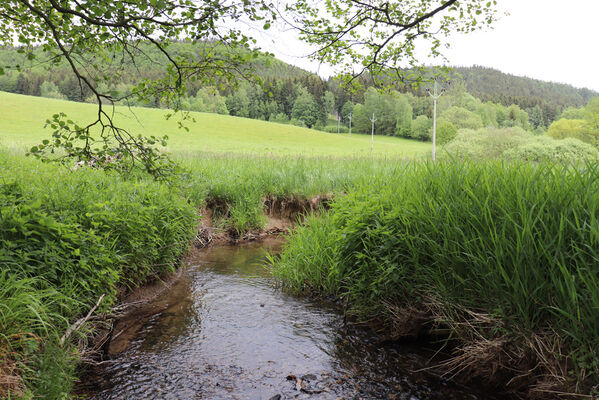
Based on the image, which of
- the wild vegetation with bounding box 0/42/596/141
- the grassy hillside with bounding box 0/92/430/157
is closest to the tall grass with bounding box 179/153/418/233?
the grassy hillside with bounding box 0/92/430/157

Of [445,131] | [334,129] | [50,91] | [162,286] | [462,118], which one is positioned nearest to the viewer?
[162,286]

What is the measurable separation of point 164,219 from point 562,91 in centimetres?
15887

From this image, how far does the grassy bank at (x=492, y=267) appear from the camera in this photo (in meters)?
2.78

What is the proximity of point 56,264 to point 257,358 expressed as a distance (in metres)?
2.24

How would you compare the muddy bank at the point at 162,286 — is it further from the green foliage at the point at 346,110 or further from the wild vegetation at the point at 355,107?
the green foliage at the point at 346,110

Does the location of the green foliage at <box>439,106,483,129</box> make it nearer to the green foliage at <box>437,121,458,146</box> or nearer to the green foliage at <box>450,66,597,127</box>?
the green foliage at <box>437,121,458,146</box>

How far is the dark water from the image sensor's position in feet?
11.1

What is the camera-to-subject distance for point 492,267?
3.29 metres

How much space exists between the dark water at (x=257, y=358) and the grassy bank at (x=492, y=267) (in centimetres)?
44

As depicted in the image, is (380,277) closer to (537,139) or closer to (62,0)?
(62,0)

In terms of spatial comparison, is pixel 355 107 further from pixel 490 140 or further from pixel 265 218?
pixel 265 218

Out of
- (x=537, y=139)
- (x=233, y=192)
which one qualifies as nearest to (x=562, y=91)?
(x=537, y=139)

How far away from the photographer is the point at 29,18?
169 inches

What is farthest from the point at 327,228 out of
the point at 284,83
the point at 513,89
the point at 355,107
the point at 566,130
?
the point at 513,89
